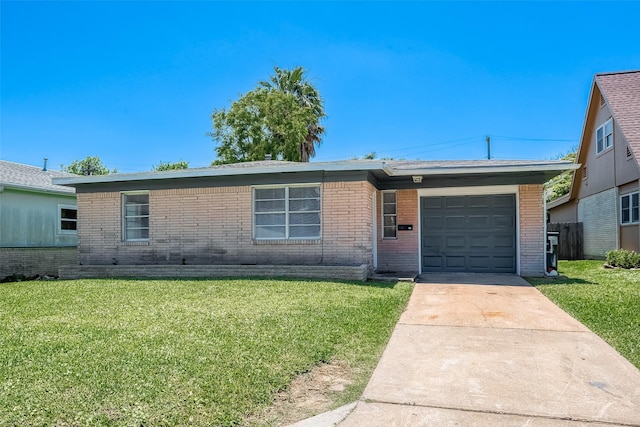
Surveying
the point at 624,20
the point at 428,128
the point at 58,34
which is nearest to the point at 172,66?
the point at 58,34

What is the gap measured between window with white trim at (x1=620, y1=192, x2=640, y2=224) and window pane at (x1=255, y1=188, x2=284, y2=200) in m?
11.4

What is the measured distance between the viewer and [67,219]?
16.6 meters

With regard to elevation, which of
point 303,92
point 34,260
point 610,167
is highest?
point 303,92

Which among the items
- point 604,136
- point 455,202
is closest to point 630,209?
point 604,136

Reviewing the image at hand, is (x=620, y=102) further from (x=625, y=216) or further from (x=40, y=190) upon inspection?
(x=40, y=190)

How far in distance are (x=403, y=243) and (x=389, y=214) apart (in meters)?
0.89

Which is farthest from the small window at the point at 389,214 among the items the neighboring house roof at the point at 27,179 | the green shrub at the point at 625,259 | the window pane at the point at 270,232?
the neighboring house roof at the point at 27,179

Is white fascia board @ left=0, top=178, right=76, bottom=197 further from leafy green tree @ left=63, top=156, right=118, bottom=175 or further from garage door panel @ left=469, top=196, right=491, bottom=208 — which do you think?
leafy green tree @ left=63, top=156, right=118, bottom=175

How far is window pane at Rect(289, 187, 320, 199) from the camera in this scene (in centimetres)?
1152

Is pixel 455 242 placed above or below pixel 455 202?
below

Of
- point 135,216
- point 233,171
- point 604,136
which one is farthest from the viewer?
point 604,136

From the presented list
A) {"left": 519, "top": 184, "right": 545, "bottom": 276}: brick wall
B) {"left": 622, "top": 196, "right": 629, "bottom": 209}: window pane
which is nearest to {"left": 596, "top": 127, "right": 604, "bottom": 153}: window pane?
{"left": 622, "top": 196, "right": 629, "bottom": 209}: window pane

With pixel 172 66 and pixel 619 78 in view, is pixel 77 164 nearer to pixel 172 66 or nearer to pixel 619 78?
pixel 172 66

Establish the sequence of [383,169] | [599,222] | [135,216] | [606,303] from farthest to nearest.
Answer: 1. [599,222]
2. [135,216]
3. [383,169]
4. [606,303]
